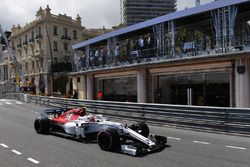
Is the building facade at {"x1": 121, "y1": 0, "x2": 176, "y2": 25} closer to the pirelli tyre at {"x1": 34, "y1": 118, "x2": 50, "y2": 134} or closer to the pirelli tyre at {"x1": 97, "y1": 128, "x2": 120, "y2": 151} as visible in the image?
the pirelli tyre at {"x1": 34, "y1": 118, "x2": 50, "y2": 134}

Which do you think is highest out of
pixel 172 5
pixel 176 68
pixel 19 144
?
pixel 172 5

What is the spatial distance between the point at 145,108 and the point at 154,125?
0.94 meters

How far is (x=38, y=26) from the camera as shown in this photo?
230ft

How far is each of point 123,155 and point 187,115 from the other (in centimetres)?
517

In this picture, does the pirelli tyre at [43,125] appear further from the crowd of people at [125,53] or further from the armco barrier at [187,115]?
the crowd of people at [125,53]

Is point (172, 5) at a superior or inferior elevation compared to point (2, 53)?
superior

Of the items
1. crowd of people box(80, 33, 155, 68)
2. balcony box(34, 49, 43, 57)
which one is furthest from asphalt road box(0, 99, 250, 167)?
balcony box(34, 49, 43, 57)

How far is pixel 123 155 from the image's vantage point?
8.74 metres

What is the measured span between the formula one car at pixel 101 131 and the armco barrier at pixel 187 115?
3157 mm

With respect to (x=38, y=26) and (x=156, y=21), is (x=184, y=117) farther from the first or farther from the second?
(x=38, y=26)

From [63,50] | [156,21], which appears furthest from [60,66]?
[156,21]

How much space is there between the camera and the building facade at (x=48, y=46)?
221ft

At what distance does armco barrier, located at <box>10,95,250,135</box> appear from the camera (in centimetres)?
1177

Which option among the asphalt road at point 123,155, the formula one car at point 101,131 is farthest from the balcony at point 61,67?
the asphalt road at point 123,155
